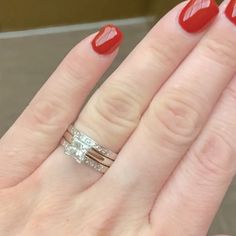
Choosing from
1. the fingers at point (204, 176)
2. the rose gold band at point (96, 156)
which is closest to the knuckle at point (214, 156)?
the fingers at point (204, 176)

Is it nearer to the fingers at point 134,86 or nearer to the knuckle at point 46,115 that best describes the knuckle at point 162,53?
the fingers at point 134,86

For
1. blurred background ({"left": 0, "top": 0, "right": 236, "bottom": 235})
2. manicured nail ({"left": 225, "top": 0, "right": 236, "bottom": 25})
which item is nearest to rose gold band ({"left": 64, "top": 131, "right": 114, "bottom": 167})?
manicured nail ({"left": 225, "top": 0, "right": 236, "bottom": 25})

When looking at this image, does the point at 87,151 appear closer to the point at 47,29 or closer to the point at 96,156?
the point at 96,156

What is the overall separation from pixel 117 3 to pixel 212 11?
1.22m

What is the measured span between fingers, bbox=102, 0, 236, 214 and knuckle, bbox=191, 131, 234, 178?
0.06ft

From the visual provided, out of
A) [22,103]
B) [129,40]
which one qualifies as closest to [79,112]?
[22,103]

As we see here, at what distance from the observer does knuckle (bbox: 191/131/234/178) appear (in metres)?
0.56

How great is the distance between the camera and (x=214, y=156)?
557 mm

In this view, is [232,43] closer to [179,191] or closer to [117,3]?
[179,191]

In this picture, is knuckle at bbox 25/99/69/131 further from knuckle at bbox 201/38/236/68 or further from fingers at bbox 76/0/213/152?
knuckle at bbox 201/38/236/68

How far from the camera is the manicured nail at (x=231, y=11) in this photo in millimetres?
508

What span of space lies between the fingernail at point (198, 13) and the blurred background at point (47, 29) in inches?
39.5

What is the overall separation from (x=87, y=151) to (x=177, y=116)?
11 centimetres

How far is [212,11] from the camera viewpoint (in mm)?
518
